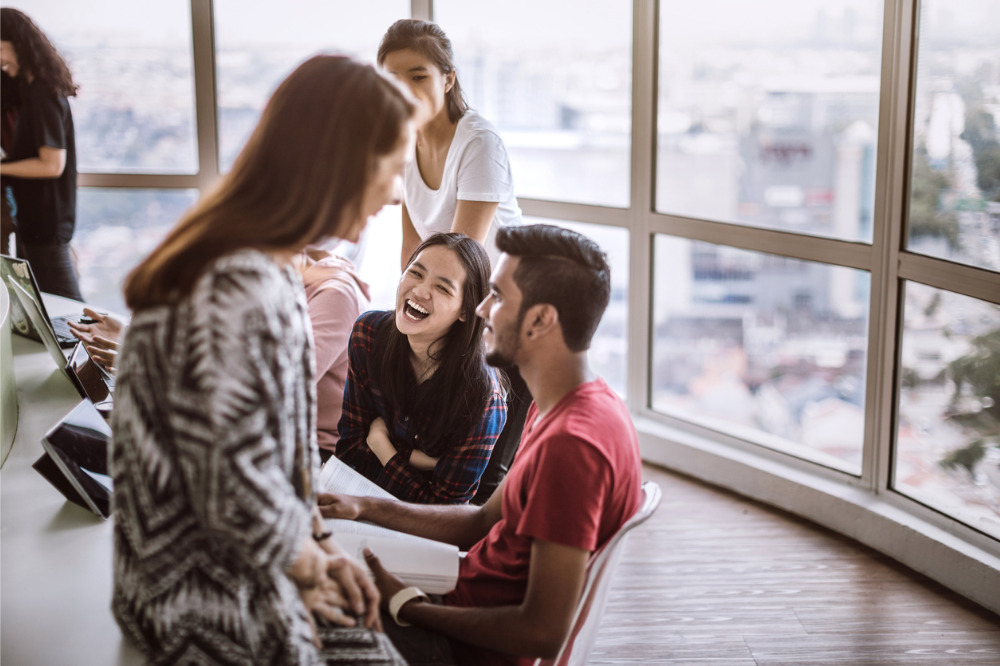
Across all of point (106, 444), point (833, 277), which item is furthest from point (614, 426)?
point (833, 277)

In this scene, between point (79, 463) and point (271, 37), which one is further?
point (271, 37)

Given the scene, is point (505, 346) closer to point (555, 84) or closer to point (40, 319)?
point (40, 319)

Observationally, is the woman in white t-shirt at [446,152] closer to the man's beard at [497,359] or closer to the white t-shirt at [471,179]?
the white t-shirt at [471,179]

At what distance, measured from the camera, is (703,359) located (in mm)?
3635

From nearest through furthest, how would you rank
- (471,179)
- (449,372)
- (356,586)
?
(356,586)
(449,372)
(471,179)

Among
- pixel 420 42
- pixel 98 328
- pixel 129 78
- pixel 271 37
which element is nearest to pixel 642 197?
pixel 420 42

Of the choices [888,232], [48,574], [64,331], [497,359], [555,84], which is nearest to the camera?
[48,574]

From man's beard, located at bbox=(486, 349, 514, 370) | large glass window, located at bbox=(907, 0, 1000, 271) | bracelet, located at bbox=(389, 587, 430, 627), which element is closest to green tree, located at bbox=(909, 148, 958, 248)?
large glass window, located at bbox=(907, 0, 1000, 271)

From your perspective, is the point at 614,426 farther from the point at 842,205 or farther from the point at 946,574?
the point at 842,205

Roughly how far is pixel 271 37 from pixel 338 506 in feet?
10.7

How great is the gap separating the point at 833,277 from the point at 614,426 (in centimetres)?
197

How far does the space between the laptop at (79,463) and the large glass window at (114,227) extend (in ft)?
9.94

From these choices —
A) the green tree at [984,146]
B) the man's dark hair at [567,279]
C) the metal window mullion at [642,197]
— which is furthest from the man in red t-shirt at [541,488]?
the metal window mullion at [642,197]

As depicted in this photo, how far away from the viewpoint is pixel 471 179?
2.40 meters
